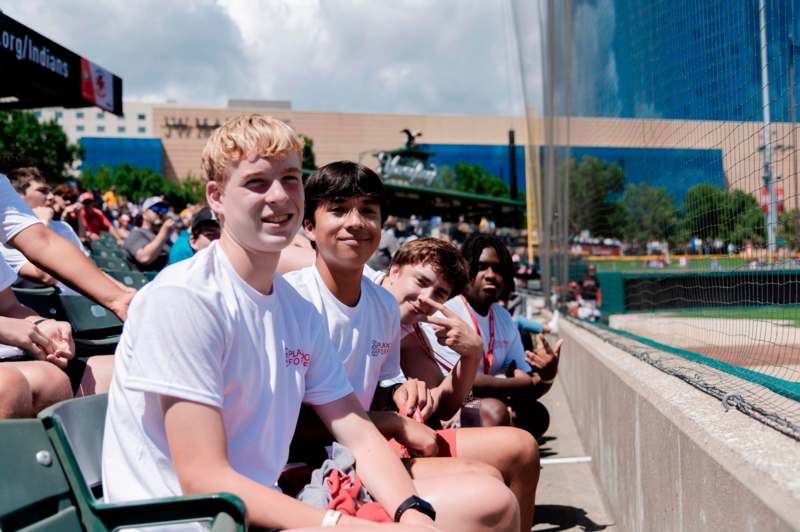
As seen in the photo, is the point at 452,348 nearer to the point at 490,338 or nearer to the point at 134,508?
the point at 490,338

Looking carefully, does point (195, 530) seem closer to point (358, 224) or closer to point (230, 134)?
point (230, 134)

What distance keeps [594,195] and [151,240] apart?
4.85 metres

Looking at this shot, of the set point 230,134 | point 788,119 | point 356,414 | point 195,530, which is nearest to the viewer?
point 195,530

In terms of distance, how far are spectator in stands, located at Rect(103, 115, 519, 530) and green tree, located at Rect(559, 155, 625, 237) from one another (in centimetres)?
608

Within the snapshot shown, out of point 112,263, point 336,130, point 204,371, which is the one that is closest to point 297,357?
point 204,371

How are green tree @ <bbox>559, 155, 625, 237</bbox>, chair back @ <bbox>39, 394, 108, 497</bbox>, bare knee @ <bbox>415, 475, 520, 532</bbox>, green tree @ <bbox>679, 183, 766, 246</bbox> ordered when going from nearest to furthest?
chair back @ <bbox>39, 394, 108, 497</bbox> < bare knee @ <bbox>415, 475, 520, 532</bbox> < green tree @ <bbox>679, 183, 766, 246</bbox> < green tree @ <bbox>559, 155, 625, 237</bbox>

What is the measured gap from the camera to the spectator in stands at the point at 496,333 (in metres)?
4.07

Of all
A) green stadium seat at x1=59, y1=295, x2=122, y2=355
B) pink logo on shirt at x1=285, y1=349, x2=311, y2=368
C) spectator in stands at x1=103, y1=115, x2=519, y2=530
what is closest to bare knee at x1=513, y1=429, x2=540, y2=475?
spectator in stands at x1=103, y1=115, x2=519, y2=530

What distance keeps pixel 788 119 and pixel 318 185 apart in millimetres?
1574

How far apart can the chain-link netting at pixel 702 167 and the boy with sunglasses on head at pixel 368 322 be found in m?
0.85


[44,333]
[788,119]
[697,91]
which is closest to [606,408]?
[697,91]

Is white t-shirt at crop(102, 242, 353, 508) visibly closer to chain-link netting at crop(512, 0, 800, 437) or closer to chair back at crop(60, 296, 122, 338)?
chain-link netting at crop(512, 0, 800, 437)

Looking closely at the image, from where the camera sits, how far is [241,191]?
6.41 feet

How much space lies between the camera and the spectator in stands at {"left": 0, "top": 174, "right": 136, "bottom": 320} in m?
2.71
